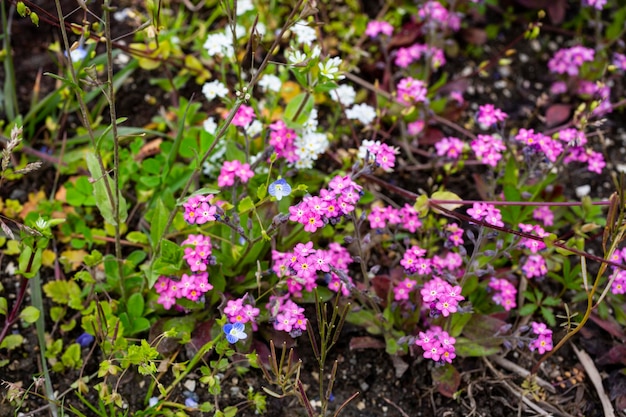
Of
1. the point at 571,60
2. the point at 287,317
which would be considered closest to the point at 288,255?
the point at 287,317

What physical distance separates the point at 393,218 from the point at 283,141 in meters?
0.60

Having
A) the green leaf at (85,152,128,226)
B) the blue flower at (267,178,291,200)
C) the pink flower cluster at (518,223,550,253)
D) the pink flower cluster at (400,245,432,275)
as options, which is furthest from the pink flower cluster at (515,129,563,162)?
the green leaf at (85,152,128,226)

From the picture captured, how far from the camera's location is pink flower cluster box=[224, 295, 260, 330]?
2.64 meters

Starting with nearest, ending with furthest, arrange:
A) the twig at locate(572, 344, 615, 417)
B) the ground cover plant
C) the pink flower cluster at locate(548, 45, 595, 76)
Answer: the ground cover plant → the twig at locate(572, 344, 615, 417) → the pink flower cluster at locate(548, 45, 595, 76)

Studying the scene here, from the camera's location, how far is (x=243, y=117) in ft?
9.84

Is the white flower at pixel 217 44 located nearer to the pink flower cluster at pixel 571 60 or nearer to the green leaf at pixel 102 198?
the green leaf at pixel 102 198

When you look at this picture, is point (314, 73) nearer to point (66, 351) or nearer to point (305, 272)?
point (305, 272)

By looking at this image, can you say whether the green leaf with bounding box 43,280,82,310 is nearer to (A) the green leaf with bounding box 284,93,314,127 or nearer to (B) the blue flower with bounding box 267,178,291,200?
(B) the blue flower with bounding box 267,178,291,200

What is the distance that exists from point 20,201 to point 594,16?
383 centimetres

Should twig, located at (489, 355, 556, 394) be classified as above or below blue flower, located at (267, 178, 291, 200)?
below

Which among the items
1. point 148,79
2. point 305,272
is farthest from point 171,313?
point 148,79

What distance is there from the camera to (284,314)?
2.70m

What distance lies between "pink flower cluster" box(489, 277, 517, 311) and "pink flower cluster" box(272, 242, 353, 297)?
658 mm

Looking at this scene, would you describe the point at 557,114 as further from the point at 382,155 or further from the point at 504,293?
the point at 382,155
